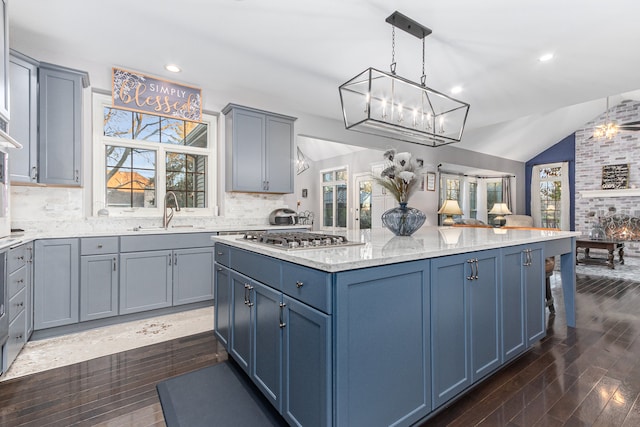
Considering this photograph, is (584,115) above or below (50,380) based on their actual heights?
above

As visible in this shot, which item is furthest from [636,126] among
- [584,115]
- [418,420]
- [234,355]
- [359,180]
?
[234,355]

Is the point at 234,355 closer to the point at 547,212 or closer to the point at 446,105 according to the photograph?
the point at 446,105

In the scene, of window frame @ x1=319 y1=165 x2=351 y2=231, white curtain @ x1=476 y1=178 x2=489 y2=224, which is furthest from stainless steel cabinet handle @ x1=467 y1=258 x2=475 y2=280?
white curtain @ x1=476 y1=178 x2=489 y2=224

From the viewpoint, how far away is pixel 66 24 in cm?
256

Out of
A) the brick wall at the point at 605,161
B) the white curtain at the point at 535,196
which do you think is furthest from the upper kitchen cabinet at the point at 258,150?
the brick wall at the point at 605,161

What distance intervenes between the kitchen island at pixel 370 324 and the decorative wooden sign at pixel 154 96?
224 centimetres

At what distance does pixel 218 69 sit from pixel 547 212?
9.34 meters

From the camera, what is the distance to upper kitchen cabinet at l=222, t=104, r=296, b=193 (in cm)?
384

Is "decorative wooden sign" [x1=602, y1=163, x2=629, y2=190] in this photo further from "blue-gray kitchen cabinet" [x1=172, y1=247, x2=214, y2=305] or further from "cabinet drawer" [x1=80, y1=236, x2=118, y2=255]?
"cabinet drawer" [x1=80, y1=236, x2=118, y2=255]

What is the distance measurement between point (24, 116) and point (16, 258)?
1289 mm

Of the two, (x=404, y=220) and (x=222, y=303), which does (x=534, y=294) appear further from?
(x=222, y=303)

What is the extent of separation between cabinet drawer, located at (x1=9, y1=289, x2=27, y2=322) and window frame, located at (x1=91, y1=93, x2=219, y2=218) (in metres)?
1.16

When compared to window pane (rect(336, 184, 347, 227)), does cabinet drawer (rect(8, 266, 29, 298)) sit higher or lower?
lower

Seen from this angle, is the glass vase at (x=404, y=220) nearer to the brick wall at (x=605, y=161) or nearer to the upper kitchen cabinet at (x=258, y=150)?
the upper kitchen cabinet at (x=258, y=150)
